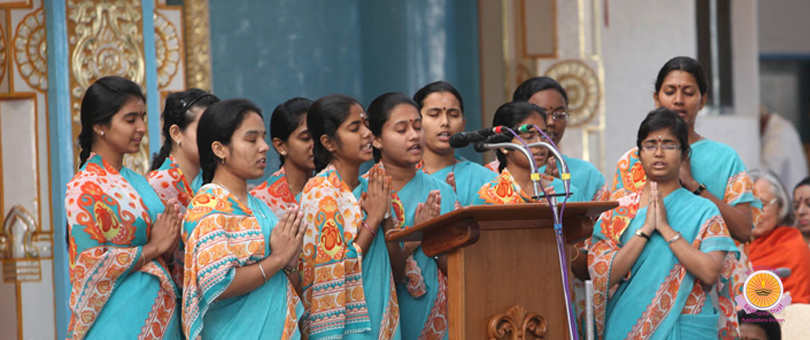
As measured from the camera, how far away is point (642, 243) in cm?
390

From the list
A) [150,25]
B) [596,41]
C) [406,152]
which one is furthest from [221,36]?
[406,152]

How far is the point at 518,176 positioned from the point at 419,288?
23.2 inches

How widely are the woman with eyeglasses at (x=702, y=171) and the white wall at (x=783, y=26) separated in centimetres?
958

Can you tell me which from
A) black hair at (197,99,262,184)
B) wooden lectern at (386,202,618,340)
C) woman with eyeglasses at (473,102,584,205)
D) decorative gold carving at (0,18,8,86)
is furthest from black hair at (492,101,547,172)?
decorative gold carving at (0,18,8,86)

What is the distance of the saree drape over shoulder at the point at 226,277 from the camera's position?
336 cm

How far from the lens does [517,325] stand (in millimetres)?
3285

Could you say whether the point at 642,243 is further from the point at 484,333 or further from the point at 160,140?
the point at 160,140

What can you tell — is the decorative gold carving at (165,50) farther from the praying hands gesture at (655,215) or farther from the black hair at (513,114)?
the praying hands gesture at (655,215)

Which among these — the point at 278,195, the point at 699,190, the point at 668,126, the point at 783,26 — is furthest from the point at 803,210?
the point at 783,26

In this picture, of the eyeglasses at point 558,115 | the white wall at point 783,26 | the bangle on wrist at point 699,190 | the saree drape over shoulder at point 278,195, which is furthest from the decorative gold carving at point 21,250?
the white wall at point 783,26

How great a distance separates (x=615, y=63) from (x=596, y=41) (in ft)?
1.56

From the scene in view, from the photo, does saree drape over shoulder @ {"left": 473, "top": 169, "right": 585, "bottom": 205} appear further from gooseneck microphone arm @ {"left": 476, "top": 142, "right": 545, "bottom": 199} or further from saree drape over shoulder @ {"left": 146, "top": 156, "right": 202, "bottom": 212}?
saree drape over shoulder @ {"left": 146, "top": 156, "right": 202, "bottom": 212}

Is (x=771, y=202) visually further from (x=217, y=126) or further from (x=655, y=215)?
(x=217, y=126)

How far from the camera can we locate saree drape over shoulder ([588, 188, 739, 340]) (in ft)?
12.7
